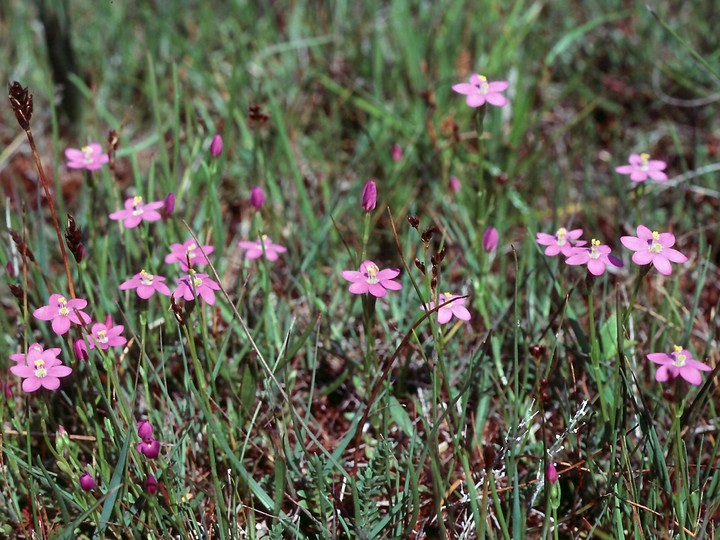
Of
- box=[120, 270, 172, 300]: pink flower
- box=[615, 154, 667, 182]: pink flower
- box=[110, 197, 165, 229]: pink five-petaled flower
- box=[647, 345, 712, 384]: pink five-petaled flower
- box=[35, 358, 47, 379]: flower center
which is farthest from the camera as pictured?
box=[615, 154, 667, 182]: pink flower

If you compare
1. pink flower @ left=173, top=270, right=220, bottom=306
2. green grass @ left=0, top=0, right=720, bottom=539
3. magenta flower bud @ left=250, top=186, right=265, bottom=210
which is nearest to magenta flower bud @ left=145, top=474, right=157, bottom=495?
green grass @ left=0, top=0, right=720, bottom=539

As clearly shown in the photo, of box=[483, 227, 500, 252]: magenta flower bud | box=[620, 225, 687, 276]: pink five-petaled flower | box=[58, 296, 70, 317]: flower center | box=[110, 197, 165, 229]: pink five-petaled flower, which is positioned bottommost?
box=[483, 227, 500, 252]: magenta flower bud

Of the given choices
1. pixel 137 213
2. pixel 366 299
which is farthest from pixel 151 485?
pixel 137 213

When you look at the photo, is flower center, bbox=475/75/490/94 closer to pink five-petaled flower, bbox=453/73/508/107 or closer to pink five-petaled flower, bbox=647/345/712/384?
pink five-petaled flower, bbox=453/73/508/107

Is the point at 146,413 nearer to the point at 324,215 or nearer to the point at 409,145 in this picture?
the point at 324,215

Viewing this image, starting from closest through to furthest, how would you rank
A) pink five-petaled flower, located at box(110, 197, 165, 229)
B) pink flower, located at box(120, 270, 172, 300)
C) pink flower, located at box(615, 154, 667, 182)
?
pink flower, located at box(120, 270, 172, 300) < pink five-petaled flower, located at box(110, 197, 165, 229) < pink flower, located at box(615, 154, 667, 182)

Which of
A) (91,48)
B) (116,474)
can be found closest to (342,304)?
(116,474)

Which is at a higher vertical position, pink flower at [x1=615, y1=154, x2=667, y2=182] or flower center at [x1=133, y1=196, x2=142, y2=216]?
flower center at [x1=133, y1=196, x2=142, y2=216]
